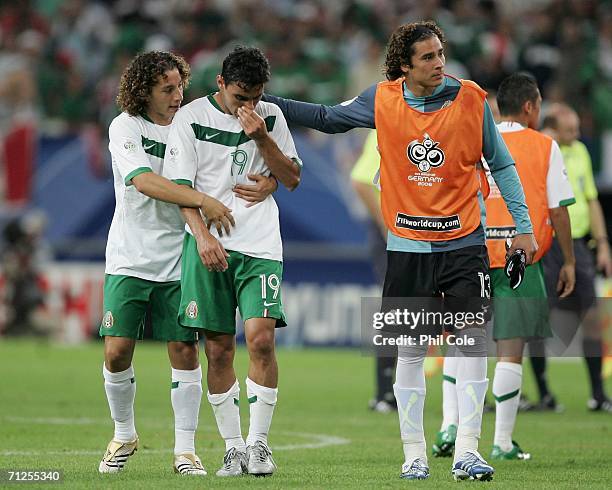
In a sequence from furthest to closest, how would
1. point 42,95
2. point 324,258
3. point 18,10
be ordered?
point 18,10, point 42,95, point 324,258

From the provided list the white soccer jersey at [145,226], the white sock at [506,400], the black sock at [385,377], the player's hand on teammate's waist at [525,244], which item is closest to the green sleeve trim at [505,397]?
the white sock at [506,400]

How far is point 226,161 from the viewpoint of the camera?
23.5 ft

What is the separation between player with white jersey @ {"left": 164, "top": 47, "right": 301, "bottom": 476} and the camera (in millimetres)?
6984

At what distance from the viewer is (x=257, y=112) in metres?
7.12

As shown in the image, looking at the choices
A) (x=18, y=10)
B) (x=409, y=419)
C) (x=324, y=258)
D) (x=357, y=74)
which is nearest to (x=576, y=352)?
(x=324, y=258)

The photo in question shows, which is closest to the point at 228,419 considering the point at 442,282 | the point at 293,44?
the point at 442,282

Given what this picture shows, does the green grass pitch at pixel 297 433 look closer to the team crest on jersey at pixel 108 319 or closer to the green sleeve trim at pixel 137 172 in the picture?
the team crest on jersey at pixel 108 319

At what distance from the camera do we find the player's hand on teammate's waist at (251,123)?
6918 millimetres

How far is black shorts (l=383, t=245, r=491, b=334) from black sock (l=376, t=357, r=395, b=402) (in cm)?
442

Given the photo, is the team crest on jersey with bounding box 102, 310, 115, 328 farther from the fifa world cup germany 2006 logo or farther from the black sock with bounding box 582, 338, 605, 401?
the black sock with bounding box 582, 338, 605, 401

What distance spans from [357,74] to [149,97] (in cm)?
1325

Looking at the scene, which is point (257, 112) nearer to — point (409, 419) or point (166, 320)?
point (166, 320)

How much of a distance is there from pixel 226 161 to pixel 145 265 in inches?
30.0

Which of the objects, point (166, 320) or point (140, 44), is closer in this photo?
point (166, 320)
